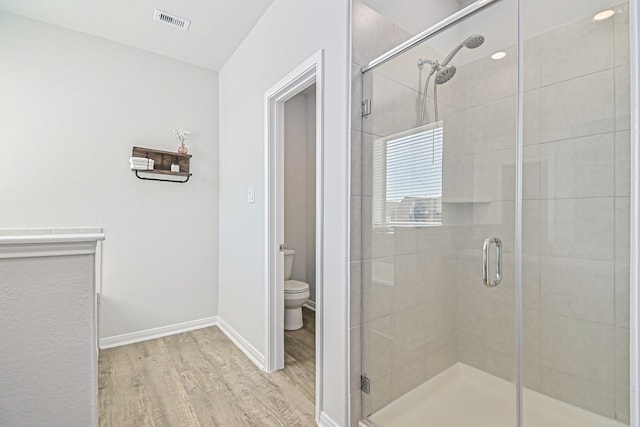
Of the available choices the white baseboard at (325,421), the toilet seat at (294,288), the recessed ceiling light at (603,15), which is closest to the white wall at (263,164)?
the white baseboard at (325,421)

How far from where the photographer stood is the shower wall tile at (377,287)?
1570mm

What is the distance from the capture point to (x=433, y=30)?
4.46ft

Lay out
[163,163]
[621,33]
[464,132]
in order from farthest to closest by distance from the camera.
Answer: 1. [163,163]
2. [464,132]
3. [621,33]

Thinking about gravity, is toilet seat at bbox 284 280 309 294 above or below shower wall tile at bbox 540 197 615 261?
below

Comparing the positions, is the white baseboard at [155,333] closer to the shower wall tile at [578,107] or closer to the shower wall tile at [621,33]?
the shower wall tile at [578,107]

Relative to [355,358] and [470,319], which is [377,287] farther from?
[470,319]

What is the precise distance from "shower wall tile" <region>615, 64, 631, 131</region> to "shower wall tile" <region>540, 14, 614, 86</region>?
0.26ft

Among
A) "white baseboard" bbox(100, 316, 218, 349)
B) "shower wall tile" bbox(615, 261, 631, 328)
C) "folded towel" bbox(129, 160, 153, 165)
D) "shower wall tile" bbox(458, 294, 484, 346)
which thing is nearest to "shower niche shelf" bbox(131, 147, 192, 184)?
"folded towel" bbox(129, 160, 153, 165)

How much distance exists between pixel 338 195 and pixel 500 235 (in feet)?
2.50

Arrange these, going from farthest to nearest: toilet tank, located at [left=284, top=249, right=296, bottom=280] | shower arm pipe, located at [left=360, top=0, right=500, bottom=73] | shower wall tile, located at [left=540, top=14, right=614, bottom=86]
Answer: toilet tank, located at [left=284, top=249, right=296, bottom=280]
shower arm pipe, located at [left=360, top=0, right=500, bottom=73]
shower wall tile, located at [left=540, top=14, right=614, bottom=86]

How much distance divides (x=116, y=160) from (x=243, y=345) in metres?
1.98

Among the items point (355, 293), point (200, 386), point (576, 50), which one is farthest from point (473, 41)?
point (200, 386)

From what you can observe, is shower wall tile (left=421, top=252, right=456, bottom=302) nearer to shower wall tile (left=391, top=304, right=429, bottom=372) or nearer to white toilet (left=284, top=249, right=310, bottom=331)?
shower wall tile (left=391, top=304, right=429, bottom=372)

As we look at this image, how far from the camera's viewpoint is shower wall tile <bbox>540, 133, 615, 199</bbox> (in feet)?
3.66
